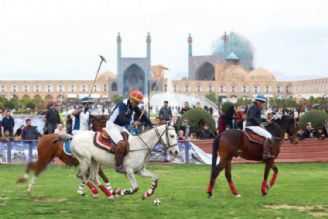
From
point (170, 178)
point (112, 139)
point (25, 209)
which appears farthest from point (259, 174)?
point (25, 209)

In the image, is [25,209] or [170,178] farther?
[170,178]

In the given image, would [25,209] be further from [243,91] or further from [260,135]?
[243,91]

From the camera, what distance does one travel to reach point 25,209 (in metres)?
10.5

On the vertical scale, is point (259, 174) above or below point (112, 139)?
below

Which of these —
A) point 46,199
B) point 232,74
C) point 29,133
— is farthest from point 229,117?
point 232,74

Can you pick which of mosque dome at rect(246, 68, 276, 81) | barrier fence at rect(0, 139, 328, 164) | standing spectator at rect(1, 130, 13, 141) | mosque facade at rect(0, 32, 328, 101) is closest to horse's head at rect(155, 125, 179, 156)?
barrier fence at rect(0, 139, 328, 164)

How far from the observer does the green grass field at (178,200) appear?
33.1 ft

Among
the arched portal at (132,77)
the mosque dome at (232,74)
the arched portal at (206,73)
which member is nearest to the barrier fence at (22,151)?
the arched portal at (132,77)

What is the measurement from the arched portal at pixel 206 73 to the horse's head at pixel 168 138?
146838mm

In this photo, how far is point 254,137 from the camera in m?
12.6

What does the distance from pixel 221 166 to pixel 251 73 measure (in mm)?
145938

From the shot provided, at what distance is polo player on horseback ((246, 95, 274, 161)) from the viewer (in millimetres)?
12523

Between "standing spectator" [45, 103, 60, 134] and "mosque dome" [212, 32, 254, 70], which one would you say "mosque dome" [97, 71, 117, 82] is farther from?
"standing spectator" [45, 103, 60, 134]

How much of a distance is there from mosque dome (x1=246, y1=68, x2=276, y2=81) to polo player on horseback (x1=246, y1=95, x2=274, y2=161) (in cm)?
Result: 14227
